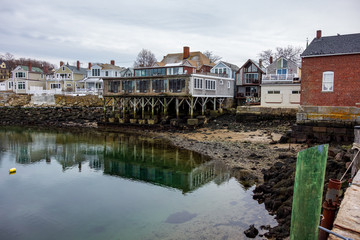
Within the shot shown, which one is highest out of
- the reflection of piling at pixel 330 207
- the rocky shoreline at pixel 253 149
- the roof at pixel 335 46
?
the roof at pixel 335 46

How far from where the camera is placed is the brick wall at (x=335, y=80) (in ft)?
65.6

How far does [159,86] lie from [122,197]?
71.2 feet

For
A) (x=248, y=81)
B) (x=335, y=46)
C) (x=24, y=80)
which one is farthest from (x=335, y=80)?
(x=24, y=80)

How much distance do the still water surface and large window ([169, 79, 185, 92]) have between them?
1090 centimetres

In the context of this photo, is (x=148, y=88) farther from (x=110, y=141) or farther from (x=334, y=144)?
(x=334, y=144)

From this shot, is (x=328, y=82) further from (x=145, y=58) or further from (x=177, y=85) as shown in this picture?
(x=145, y=58)

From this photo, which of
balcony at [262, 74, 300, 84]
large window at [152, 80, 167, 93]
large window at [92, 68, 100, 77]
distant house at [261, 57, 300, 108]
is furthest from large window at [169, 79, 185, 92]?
large window at [92, 68, 100, 77]

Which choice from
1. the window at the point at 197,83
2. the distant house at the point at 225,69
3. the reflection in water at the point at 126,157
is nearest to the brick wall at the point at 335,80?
the reflection in water at the point at 126,157

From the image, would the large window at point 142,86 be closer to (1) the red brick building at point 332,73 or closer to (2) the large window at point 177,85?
(2) the large window at point 177,85

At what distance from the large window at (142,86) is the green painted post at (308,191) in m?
31.2

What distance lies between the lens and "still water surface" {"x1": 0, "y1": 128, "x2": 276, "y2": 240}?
9.80m

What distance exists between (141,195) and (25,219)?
15.8 ft

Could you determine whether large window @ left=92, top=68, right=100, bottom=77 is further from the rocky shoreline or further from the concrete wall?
the concrete wall

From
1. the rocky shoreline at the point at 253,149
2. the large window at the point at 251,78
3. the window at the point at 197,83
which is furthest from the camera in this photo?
the large window at the point at 251,78
